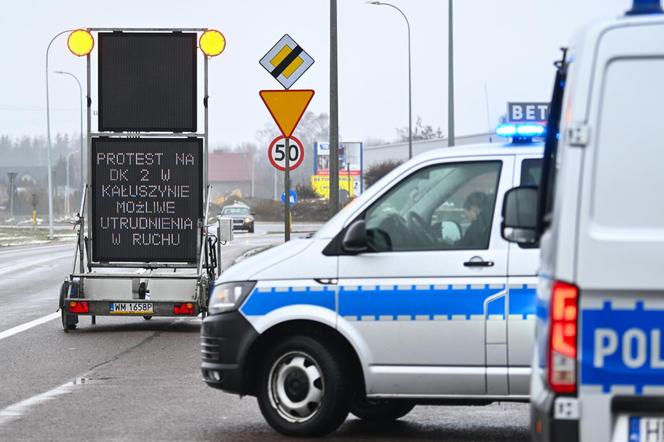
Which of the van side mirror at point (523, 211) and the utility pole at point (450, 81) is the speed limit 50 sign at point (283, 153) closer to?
the van side mirror at point (523, 211)

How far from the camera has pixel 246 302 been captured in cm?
852

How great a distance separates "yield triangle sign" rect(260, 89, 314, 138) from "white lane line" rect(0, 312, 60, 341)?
402 cm

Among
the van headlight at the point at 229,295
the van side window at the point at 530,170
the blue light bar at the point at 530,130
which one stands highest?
the blue light bar at the point at 530,130

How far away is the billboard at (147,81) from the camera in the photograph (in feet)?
53.2

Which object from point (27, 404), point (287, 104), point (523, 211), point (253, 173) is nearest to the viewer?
point (523, 211)

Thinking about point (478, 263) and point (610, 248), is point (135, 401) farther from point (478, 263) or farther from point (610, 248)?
point (610, 248)

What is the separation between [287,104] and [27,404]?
8363 mm

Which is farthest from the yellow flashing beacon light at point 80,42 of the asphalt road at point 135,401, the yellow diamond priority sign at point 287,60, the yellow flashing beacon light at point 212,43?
the asphalt road at point 135,401

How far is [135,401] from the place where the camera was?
10445 millimetres

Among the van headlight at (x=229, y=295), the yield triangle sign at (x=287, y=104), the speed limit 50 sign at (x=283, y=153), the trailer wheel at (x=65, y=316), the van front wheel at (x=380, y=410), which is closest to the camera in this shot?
the van headlight at (x=229, y=295)

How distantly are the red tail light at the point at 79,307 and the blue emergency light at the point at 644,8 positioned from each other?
11.8 meters

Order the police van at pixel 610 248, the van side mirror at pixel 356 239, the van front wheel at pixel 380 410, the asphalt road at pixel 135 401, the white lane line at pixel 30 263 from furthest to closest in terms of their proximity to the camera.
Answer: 1. the white lane line at pixel 30 263
2. the van front wheel at pixel 380 410
3. the asphalt road at pixel 135 401
4. the van side mirror at pixel 356 239
5. the police van at pixel 610 248

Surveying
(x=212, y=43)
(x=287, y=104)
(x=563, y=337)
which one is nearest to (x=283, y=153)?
(x=287, y=104)

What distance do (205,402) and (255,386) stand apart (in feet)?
6.11
